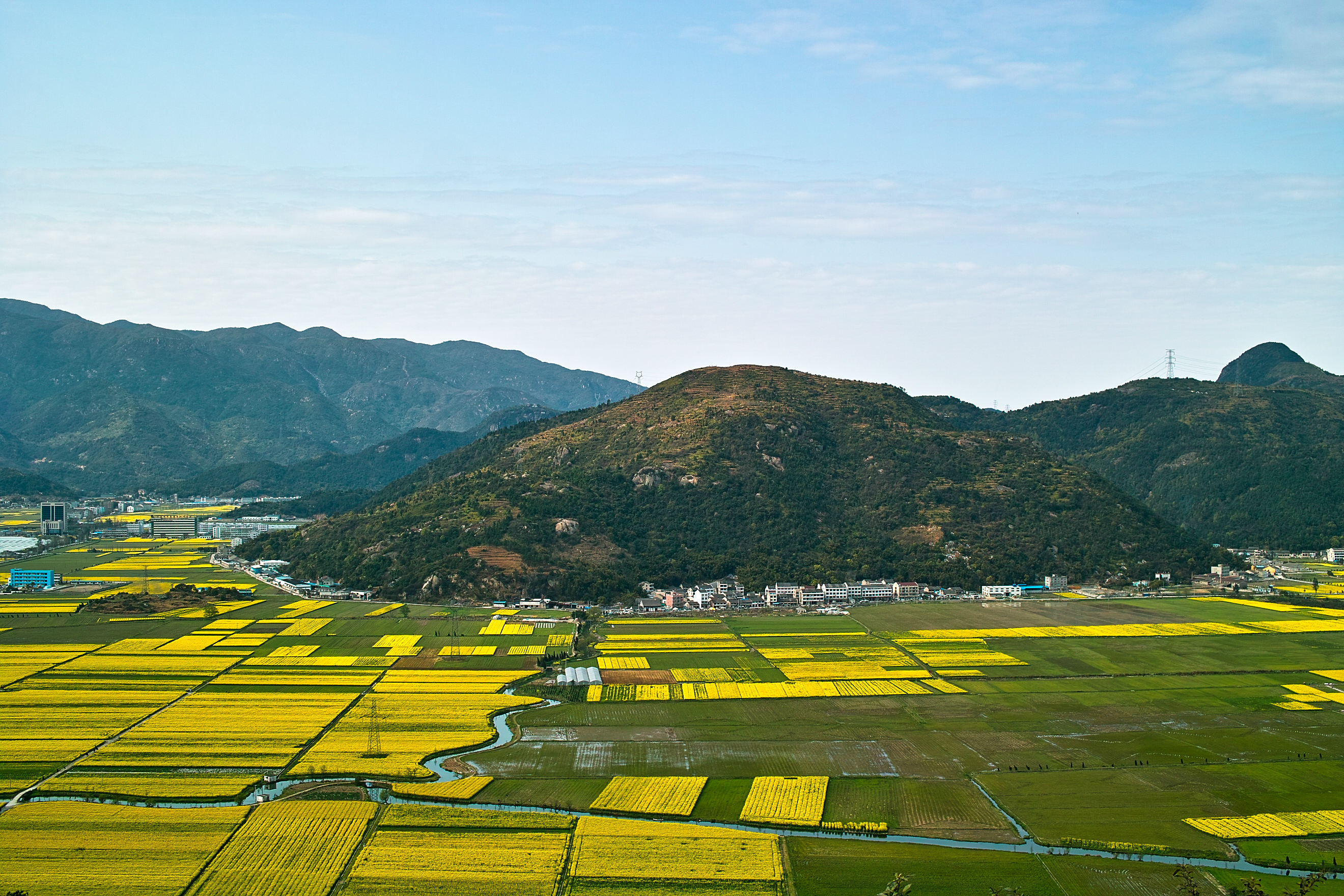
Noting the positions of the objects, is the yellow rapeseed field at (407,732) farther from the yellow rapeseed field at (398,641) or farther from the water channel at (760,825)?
the yellow rapeseed field at (398,641)

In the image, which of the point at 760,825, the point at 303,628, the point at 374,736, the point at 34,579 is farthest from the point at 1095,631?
the point at 34,579

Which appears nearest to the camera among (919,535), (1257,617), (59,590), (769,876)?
(769,876)

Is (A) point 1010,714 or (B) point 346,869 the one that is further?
(A) point 1010,714

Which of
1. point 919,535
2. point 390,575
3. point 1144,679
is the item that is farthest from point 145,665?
point 919,535

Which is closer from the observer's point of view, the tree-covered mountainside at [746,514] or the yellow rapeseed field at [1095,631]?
the yellow rapeseed field at [1095,631]

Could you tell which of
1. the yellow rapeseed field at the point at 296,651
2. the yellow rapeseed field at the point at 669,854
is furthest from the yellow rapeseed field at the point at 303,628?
the yellow rapeseed field at the point at 669,854

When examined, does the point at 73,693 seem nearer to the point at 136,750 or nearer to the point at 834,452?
the point at 136,750

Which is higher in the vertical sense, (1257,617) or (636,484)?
(636,484)
